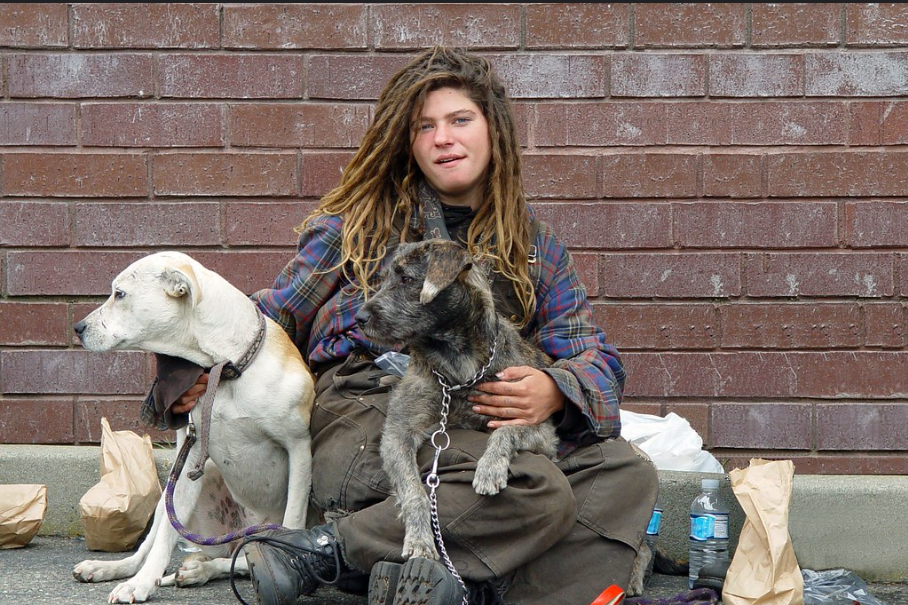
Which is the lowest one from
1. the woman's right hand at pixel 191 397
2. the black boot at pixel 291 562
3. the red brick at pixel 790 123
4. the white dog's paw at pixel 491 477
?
the black boot at pixel 291 562

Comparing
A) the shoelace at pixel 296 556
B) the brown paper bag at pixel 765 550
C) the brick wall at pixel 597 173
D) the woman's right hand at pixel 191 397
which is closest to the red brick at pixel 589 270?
the brick wall at pixel 597 173

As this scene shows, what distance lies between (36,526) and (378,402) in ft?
6.43

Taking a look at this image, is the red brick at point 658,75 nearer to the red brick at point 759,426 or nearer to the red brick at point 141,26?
the red brick at point 759,426

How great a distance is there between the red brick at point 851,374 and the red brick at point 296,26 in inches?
118

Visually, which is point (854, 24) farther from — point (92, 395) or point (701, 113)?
point (92, 395)

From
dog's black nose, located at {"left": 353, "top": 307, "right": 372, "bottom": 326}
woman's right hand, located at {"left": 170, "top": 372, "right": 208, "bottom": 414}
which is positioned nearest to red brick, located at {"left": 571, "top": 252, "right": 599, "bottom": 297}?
dog's black nose, located at {"left": 353, "top": 307, "right": 372, "bottom": 326}

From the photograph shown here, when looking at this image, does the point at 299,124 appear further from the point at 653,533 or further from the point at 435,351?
the point at 653,533

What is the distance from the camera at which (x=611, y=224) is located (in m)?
5.43

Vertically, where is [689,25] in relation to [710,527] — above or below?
above

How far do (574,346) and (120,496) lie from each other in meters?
2.18

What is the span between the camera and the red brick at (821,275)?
5.36m

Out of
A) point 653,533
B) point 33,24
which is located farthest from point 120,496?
point 33,24

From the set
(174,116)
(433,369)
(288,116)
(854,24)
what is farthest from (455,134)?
(854,24)

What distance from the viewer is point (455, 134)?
4074mm
